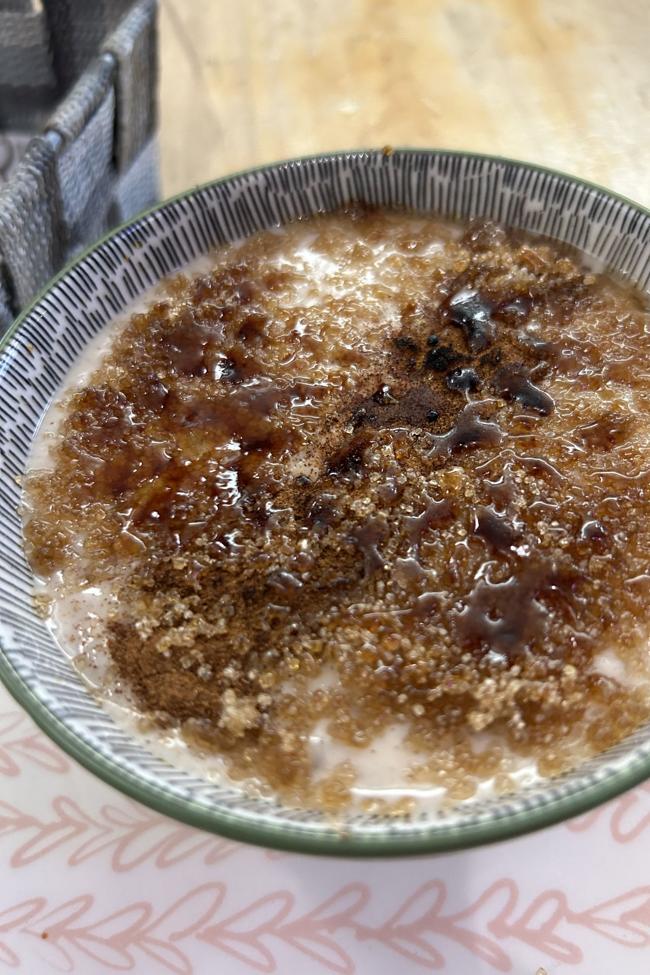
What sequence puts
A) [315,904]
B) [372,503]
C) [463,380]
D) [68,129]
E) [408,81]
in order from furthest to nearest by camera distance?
[408,81] < [68,129] < [463,380] < [372,503] < [315,904]

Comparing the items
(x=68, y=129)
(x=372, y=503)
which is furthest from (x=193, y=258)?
(x=372, y=503)

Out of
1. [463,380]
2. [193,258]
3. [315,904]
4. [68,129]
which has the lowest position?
[315,904]

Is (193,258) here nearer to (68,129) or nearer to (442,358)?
(68,129)

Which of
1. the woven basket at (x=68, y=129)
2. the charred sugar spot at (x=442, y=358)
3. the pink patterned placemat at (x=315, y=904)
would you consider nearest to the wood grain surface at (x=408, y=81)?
the woven basket at (x=68, y=129)

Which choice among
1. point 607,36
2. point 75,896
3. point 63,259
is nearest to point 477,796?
point 75,896

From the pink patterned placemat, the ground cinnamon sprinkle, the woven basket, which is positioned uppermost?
the woven basket

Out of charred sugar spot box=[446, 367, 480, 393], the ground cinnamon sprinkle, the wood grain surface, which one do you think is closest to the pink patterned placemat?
the ground cinnamon sprinkle

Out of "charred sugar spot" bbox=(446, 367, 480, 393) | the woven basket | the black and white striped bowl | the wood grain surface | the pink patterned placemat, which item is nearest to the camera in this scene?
the black and white striped bowl

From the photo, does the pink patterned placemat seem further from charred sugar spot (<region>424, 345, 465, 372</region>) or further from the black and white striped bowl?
charred sugar spot (<region>424, 345, 465, 372</region>)
